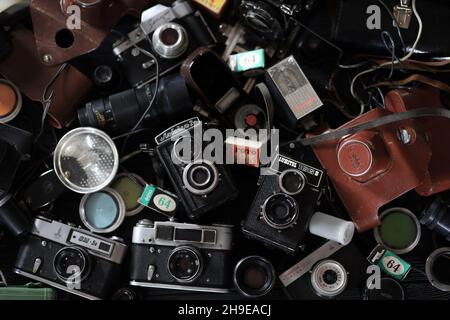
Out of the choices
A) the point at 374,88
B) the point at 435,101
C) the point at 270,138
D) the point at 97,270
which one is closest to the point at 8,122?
the point at 97,270

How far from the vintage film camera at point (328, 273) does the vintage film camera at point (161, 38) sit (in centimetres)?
72

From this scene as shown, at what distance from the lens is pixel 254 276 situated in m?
1.69

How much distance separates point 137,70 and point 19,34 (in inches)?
14.7

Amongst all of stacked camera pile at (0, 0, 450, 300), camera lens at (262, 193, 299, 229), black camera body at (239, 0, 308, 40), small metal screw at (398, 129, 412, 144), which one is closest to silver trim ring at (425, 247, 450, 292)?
stacked camera pile at (0, 0, 450, 300)

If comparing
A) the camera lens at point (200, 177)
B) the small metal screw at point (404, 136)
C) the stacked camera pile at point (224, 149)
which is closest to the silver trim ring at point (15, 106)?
the stacked camera pile at point (224, 149)

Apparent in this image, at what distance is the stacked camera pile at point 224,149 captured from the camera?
1.67m

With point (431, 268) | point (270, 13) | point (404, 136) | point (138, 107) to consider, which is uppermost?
point (270, 13)

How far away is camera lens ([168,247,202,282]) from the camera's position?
5.41 feet

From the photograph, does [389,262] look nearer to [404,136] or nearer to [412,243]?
[412,243]

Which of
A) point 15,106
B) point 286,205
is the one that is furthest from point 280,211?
point 15,106

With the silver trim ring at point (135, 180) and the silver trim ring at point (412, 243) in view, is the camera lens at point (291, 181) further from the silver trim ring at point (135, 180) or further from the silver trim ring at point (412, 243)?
the silver trim ring at point (135, 180)

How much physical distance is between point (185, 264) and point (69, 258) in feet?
1.10

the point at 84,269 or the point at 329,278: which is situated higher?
the point at 84,269

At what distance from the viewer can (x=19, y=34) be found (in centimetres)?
180
